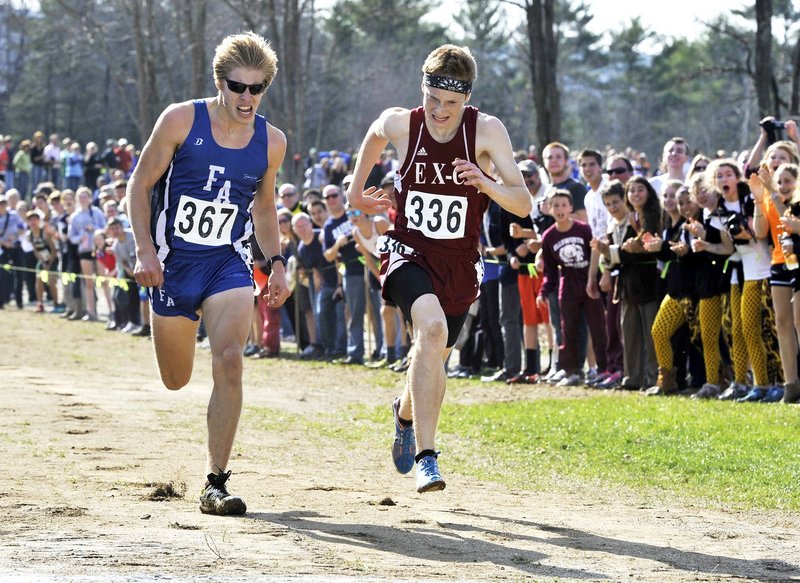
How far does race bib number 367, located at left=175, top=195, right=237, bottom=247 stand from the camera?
7.46m

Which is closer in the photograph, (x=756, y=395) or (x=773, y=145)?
(x=773, y=145)

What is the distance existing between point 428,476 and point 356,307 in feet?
34.4

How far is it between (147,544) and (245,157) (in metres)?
2.31

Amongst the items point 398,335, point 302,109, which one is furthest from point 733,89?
point 398,335

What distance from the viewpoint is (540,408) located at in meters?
12.8

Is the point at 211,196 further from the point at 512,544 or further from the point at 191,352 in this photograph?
the point at 512,544

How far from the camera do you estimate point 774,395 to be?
1254 centimetres

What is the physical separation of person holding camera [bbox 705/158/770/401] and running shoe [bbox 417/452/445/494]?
609 centimetres

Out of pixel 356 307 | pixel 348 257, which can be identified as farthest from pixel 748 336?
pixel 348 257

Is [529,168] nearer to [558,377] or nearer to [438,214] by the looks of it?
[558,377]

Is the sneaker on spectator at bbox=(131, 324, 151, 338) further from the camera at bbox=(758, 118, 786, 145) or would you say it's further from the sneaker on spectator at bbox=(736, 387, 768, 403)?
the sneaker on spectator at bbox=(736, 387, 768, 403)

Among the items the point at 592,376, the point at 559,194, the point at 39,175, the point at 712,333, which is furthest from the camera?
the point at 39,175

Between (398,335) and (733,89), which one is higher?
(733,89)

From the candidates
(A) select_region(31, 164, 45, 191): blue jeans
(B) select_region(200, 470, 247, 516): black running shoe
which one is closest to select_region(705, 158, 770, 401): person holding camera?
(B) select_region(200, 470, 247, 516): black running shoe
